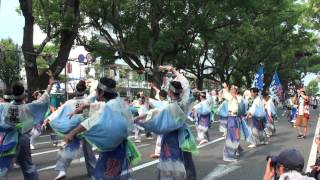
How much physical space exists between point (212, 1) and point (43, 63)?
28.6 metres

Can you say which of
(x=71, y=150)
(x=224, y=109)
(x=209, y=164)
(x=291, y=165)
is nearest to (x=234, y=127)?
(x=224, y=109)

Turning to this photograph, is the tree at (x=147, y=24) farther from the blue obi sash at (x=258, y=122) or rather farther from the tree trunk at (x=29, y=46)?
the blue obi sash at (x=258, y=122)

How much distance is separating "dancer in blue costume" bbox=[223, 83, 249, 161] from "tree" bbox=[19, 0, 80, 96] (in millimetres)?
10812

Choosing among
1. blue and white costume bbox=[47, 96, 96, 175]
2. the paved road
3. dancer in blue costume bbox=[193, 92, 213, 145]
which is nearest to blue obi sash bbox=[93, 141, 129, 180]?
blue and white costume bbox=[47, 96, 96, 175]

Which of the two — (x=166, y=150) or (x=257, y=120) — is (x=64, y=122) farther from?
(x=257, y=120)

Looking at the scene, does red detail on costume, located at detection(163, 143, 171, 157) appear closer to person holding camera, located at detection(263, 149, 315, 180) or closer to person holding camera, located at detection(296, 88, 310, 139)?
person holding camera, located at detection(263, 149, 315, 180)

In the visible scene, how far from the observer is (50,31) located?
22703 mm

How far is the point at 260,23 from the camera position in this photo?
34.1 metres

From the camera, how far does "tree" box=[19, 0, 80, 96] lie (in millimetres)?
21031

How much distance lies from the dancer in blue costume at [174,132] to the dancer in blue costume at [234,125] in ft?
14.0

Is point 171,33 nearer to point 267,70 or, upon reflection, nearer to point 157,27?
point 157,27

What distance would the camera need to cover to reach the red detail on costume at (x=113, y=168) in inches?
228

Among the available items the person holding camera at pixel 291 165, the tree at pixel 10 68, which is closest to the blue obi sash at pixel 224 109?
the person holding camera at pixel 291 165

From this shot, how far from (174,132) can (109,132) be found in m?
1.74
